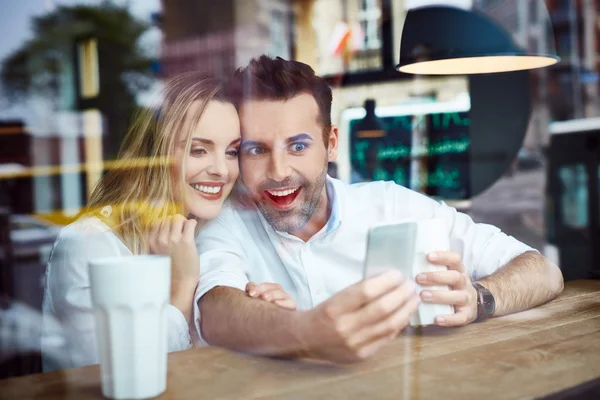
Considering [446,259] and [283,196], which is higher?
[283,196]

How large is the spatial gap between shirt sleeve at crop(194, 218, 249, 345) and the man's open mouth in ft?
0.40

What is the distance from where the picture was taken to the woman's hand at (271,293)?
1.37 metres

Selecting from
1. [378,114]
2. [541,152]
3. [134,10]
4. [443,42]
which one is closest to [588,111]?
[541,152]

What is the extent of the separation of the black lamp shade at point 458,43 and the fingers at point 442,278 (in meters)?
0.89

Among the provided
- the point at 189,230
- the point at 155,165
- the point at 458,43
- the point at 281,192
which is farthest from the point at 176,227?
the point at 458,43

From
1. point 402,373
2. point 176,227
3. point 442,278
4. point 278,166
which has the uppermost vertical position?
point 278,166

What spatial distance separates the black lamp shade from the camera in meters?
2.04

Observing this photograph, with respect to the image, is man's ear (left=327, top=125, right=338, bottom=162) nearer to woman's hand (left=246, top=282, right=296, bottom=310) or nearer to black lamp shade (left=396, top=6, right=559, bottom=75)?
woman's hand (left=246, top=282, right=296, bottom=310)

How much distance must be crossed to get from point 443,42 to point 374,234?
1221 mm

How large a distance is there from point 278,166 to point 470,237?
0.70m

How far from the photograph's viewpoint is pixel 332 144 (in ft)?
5.38

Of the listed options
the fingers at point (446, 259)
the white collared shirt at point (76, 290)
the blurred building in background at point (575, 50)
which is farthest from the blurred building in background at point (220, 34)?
the blurred building in background at point (575, 50)

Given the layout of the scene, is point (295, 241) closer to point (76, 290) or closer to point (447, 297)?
point (447, 297)

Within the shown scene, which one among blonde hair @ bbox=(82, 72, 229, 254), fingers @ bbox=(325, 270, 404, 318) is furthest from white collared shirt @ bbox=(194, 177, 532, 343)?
fingers @ bbox=(325, 270, 404, 318)
